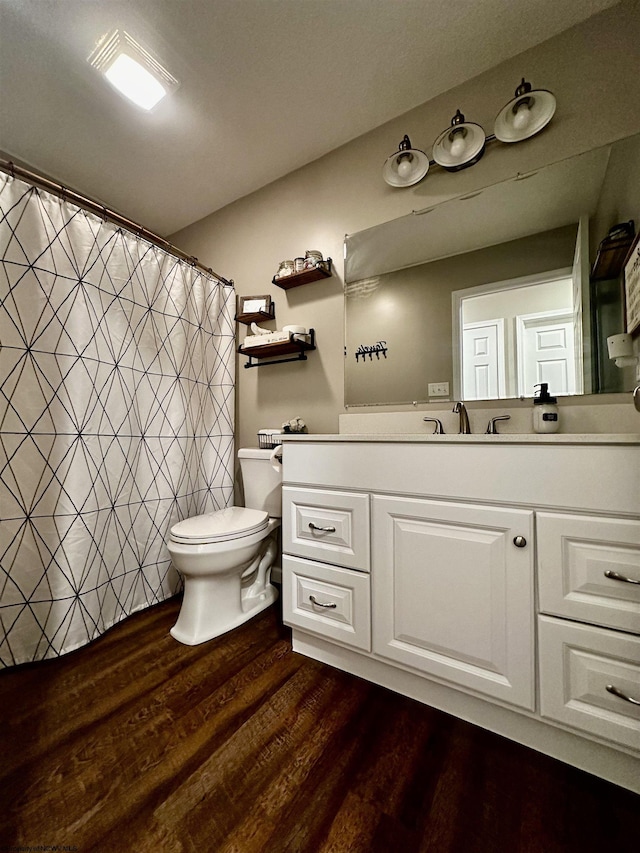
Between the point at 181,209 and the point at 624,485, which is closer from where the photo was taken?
the point at 624,485

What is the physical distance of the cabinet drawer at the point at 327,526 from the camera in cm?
114

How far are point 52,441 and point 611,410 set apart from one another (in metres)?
2.06

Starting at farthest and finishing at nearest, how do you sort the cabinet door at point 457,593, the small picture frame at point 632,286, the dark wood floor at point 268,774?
the small picture frame at point 632,286, the cabinet door at point 457,593, the dark wood floor at point 268,774

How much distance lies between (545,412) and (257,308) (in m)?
1.56

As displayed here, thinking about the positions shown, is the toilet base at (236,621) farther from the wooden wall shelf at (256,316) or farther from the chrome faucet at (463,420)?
the wooden wall shelf at (256,316)

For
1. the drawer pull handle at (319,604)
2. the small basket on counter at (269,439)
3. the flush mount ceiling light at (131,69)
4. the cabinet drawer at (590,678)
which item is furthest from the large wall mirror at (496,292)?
the flush mount ceiling light at (131,69)

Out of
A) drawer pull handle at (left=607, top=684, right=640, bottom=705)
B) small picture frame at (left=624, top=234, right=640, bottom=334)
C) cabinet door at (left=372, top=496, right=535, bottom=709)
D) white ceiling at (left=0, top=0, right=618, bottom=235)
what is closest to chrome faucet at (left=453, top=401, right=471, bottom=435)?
cabinet door at (left=372, top=496, right=535, bottom=709)

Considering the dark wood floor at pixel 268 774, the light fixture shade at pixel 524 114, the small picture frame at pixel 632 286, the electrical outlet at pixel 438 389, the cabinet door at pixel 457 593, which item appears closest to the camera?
the dark wood floor at pixel 268 774

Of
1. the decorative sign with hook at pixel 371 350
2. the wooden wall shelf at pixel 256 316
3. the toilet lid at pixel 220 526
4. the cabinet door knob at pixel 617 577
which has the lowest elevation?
the toilet lid at pixel 220 526

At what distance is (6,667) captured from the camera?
1.22 metres

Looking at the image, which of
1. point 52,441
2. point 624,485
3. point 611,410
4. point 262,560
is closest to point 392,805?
point 624,485

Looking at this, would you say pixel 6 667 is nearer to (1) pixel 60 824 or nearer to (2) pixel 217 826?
(1) pixel 60 824

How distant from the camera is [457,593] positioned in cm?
97

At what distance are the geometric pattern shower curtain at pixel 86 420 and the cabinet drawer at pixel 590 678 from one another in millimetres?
1631
